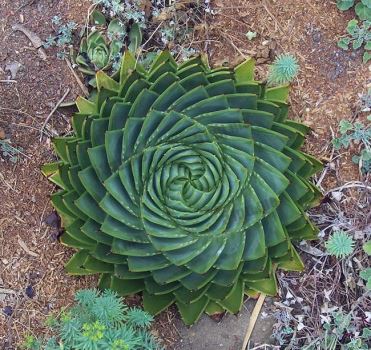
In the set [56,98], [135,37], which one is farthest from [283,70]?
[56,98]

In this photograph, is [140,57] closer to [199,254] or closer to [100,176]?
[100,176]

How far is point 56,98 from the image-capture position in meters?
2.90

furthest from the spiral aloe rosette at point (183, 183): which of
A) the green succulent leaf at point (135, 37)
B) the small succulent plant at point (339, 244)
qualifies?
the green succulent leaf at point (135, 37)

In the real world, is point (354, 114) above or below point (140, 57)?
below

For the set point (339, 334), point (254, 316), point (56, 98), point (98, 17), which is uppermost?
point (98, 17)

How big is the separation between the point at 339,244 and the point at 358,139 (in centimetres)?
48

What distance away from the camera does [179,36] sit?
3006 mm

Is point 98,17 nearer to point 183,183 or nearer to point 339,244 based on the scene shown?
point 183,183

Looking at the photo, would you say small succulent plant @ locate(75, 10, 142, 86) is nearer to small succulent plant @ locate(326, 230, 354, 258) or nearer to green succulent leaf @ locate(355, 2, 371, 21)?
green succulent leaf @ locate(355, 2, 371, 21)

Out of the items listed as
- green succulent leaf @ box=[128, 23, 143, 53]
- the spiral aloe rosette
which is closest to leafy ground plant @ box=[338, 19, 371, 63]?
the spiral aloe rosette

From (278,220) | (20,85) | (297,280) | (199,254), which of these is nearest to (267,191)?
(278,220)

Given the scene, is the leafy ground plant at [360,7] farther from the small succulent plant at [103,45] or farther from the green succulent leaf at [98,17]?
the green succulent leaf at [98,17]

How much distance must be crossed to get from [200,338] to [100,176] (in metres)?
0.94

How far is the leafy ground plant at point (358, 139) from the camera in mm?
2830
